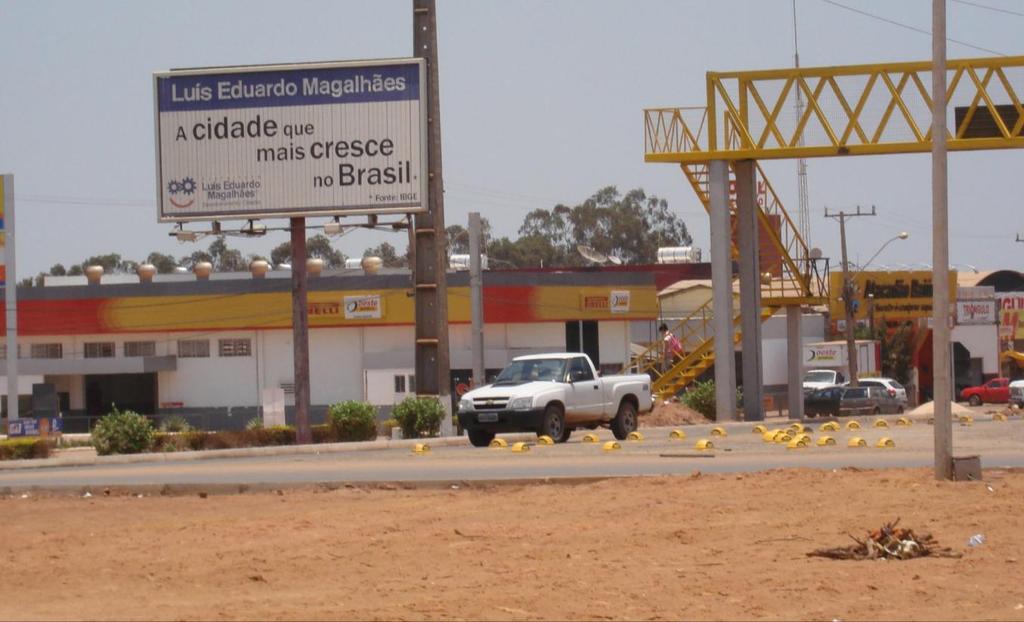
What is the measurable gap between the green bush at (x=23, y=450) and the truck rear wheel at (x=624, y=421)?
13342 mm

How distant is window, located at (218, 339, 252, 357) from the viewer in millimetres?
62031

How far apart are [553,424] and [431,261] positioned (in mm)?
8003

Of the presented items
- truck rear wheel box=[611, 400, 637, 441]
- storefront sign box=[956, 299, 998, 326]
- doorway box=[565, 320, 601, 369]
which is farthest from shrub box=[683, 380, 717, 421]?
storefront sign box=[956, 299, 998, 326]

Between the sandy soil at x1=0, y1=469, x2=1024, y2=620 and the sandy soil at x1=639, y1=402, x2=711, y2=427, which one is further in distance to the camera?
the sandy soil at x1=639, y1=402, x2=711, y2=427

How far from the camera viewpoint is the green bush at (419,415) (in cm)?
3306

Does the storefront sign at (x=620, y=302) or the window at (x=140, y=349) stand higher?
the storefront sign at (x=620, y=302)

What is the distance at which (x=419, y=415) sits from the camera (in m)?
33.0

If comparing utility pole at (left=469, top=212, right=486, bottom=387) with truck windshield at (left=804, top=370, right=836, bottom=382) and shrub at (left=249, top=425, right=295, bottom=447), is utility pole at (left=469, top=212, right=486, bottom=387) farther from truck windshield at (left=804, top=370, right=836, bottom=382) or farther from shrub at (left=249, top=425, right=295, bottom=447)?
truck windshield at (left=804, top=370, right=836, bottom=382)

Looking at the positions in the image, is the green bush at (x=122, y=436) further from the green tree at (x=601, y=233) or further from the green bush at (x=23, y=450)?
the green tree at (x=601, y=233)

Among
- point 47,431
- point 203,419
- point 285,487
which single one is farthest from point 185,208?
point 203,419

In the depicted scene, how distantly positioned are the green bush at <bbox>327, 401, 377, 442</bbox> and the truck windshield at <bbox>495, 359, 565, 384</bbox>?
24.2 feet

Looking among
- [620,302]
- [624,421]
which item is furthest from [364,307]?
[624,421]

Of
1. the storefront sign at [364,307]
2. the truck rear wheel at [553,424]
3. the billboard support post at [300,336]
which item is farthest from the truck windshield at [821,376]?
the truck rear wheel at [553,424]

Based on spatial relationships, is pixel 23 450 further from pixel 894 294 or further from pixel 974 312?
pixel 974 312
